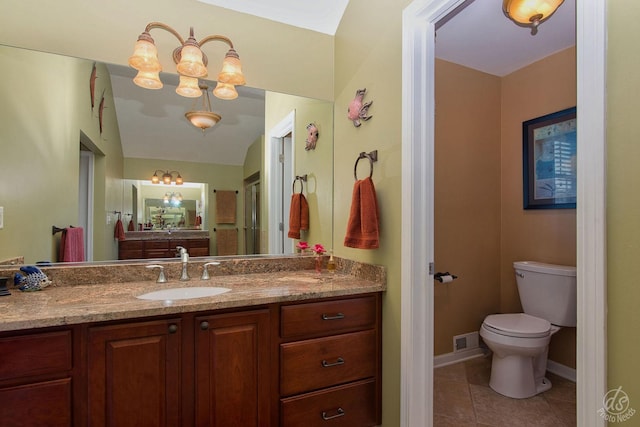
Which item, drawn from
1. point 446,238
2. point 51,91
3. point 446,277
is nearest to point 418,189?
point 446,277

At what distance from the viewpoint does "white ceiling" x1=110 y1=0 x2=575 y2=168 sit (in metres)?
1.82

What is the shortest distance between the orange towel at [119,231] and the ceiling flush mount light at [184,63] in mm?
791

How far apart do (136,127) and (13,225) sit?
767mm

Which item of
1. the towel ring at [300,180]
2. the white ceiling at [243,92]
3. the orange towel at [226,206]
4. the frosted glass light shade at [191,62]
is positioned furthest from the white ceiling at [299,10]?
the orange towel at [226,206]

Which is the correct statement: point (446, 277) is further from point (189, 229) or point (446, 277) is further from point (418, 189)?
point (189, 229)

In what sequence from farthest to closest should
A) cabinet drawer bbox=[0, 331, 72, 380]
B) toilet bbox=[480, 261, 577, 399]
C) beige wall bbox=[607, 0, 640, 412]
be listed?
toilet bbox=[480, 261, 577, 399], cabinet drawer bbox=[0, 331, 72, 380], beige wall bbox=[607, 0, 640, 412]

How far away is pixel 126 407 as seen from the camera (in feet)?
3.90

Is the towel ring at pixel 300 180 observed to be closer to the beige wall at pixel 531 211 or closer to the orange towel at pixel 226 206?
the orange towel at pixel 226 206

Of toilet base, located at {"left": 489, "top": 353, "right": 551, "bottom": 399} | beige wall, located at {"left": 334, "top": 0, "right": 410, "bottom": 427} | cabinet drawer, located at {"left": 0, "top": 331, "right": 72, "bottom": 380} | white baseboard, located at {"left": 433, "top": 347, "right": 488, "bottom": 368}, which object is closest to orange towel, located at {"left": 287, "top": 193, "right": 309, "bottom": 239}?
beige wall, located at {"left": 334, "top": 0, "right": 410, "bottom": 427}

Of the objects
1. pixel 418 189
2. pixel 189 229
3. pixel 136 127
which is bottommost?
pixel 189 229

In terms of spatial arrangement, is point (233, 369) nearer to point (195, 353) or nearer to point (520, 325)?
point (195, 353)

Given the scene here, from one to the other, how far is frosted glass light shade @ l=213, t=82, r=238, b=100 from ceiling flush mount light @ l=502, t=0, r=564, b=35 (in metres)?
1.49

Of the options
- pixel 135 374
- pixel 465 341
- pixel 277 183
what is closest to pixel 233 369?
pixel 135 374

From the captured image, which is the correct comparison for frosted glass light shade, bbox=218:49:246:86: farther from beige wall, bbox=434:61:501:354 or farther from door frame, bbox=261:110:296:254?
beige wall, bbox=434:61:501:354
